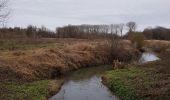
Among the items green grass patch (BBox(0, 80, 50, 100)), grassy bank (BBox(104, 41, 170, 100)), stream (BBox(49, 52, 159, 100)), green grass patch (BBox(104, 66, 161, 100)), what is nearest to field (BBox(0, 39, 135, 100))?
green grass patch (BBox(0, 80, 50, 100))

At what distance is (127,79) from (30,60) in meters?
11.0

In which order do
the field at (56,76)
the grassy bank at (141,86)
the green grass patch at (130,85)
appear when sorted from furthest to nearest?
the field at (56,76) < the green grass patch at (130,85) < the grassy bank at (141,86)

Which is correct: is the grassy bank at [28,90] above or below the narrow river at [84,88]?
above

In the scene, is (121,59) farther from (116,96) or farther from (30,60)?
(116,96)

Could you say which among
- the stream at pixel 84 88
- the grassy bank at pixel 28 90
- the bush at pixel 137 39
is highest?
the bush at pixel 137 39

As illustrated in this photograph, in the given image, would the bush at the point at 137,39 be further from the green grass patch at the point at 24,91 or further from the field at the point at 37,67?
the green grass patch at the point at 24,91

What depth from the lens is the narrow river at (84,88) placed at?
24.6 m

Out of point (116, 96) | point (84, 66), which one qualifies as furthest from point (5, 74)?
point (84, 66)

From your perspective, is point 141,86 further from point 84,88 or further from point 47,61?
point 47,61

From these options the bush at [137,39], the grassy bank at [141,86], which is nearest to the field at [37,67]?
the grassy bank at [141,86]

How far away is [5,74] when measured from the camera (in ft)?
90.2

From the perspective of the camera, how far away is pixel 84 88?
28.6m

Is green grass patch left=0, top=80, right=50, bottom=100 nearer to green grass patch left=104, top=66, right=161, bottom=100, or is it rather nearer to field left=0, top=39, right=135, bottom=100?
field left=0, top=39, right=135, bottom=100

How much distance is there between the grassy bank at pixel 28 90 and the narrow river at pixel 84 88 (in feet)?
2.50
